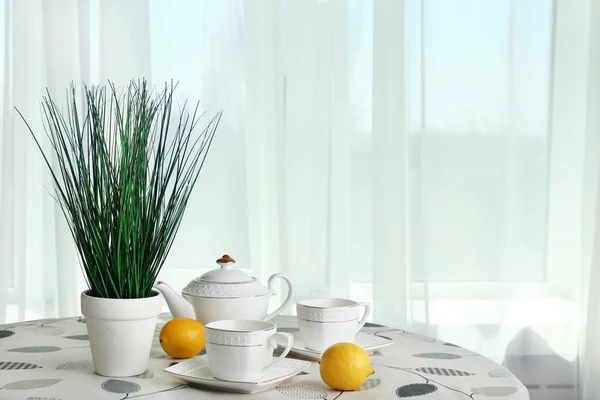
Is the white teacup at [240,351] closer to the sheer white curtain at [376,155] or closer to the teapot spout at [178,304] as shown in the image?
the teapot spout at [178,304]

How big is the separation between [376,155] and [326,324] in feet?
4.55

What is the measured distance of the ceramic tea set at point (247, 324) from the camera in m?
1.05

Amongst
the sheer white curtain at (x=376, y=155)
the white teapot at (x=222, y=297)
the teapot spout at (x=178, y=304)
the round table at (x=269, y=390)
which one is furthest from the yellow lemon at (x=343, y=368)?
the sheer white curtain at (x=376, y=155)

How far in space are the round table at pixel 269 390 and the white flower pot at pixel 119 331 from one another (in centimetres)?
2

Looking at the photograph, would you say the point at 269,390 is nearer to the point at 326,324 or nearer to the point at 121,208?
the point at 326,324

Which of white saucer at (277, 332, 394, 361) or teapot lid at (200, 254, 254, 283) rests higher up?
teapot lid at (200, 254, 254, 283)

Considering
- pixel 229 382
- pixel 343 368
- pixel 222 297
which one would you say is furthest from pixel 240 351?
pixel 222 297

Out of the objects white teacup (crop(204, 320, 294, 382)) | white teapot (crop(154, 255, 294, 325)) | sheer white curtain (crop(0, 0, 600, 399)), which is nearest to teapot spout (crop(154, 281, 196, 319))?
white teapot (crop(154, 255, 294, 325))

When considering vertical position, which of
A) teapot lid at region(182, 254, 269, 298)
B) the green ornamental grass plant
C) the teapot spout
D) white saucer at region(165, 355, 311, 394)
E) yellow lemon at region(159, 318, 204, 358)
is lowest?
white saucer at region(165, 355, 311, 394)

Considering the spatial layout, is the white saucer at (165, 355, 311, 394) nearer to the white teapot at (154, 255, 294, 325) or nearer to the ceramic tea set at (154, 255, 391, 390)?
the ceramic tea set at (154, 255, 391, 390)

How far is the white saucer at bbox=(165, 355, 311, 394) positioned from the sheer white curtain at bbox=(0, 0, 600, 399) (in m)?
1.36

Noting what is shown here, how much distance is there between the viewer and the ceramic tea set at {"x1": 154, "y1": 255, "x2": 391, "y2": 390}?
105cm

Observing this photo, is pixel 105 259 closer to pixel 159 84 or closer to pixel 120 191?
pixel 120 191

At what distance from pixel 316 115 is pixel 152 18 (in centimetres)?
67
